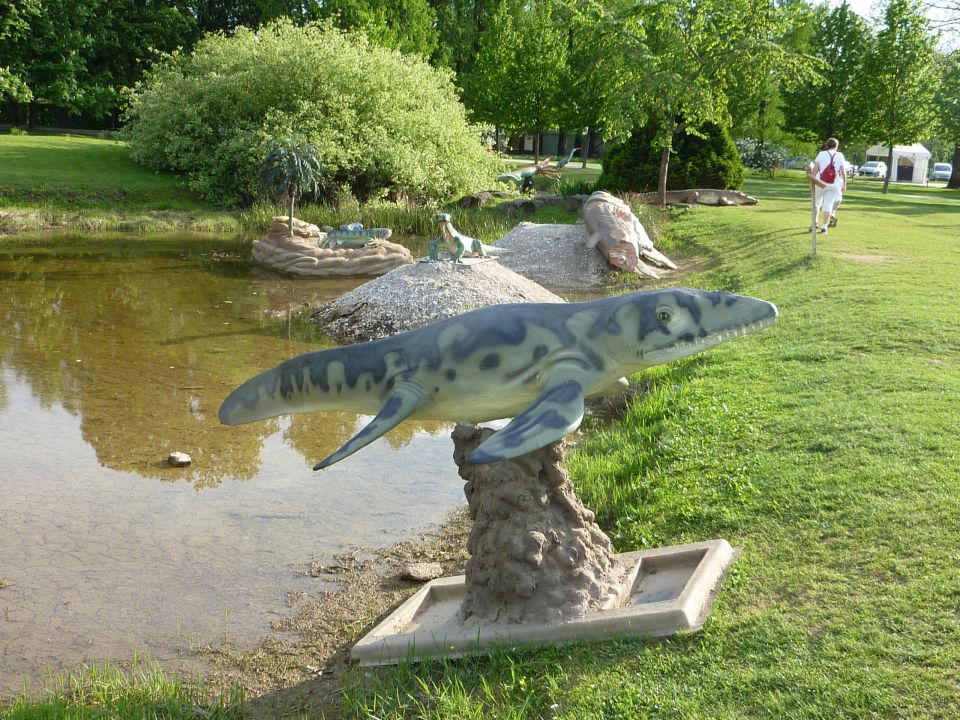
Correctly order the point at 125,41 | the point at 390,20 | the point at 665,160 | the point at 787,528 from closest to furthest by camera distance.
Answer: the point at 787,528
the point at 665,160
the point at 125,41
the point at 390,20

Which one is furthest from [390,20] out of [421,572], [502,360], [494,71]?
[502,360]

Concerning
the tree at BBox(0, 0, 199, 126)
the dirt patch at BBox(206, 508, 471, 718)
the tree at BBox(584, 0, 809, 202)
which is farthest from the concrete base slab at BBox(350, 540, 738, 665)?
the tree at BBox(0, 0, 199, 126)

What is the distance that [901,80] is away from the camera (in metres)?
35.6

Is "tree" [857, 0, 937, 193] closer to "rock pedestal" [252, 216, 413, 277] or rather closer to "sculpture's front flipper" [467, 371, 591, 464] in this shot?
"rock pedestal" [252, 216, 413, 277]

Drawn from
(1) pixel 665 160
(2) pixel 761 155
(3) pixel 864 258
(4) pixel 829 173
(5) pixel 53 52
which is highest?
(5) pixel 53 52

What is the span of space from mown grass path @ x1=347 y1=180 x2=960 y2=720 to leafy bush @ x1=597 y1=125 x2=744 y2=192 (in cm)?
1685

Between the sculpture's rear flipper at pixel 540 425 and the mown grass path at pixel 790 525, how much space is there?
132cm

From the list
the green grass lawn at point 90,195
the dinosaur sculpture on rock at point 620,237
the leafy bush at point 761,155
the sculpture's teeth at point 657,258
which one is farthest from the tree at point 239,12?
the sculpture's teeth at point 657,258

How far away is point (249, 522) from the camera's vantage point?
21.9ft

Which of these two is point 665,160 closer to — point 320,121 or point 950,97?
point 320,121

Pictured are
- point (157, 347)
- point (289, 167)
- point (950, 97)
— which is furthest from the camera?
point (950, 97)

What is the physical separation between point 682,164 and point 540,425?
25162 millimetres

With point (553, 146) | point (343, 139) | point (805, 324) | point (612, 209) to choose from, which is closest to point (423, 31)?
point (343, 139)

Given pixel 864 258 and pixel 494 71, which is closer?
pixel 864 258
